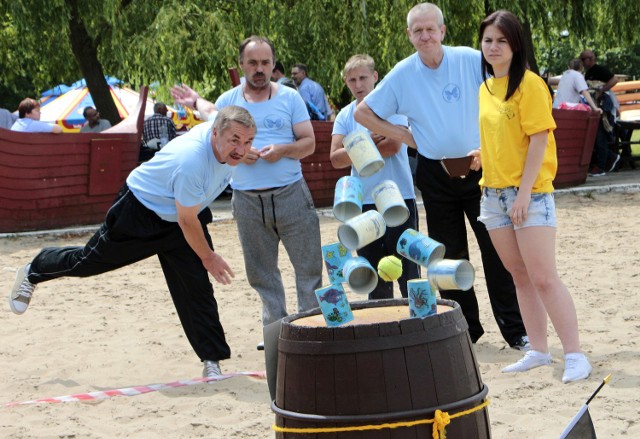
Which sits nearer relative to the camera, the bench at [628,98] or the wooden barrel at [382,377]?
the wooden barrel at [382,377]

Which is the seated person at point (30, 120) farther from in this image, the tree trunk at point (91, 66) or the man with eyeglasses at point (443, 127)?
the man with eyeglasses at point (443, 127)

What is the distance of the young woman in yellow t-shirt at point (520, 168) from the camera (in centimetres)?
512

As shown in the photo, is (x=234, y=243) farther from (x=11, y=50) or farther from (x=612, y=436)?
(x=11, y=50)

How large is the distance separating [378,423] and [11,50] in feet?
57.2

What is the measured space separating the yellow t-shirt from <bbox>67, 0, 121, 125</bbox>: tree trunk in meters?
13.2

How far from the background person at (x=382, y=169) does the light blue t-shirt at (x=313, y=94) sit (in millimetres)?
8673

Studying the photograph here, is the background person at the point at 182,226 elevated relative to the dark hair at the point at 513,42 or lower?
lower

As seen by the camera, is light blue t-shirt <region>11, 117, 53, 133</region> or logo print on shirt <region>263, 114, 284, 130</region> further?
light blue t-shirt <region>11, 117, 53, 133</region>

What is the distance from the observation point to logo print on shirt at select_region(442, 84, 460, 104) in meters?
5.79

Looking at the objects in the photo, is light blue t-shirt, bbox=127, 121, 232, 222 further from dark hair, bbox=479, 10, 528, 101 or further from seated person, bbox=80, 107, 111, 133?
seated person, bbox=80, 107, 111, 133

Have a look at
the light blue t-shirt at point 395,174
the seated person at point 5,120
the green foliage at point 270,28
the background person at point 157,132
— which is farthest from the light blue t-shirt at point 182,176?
the background person at point 157,132

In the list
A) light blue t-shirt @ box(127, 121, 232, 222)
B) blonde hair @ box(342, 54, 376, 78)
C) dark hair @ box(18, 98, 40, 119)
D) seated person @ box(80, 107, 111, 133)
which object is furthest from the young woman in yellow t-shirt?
seated person @ box(80, 107, 111, 133)

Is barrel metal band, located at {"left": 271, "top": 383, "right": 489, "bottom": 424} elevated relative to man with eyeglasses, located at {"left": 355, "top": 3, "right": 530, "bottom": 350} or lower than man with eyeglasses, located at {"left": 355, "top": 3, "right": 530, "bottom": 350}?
lower

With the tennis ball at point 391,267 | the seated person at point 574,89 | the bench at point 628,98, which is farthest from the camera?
the bench at point 628,98
